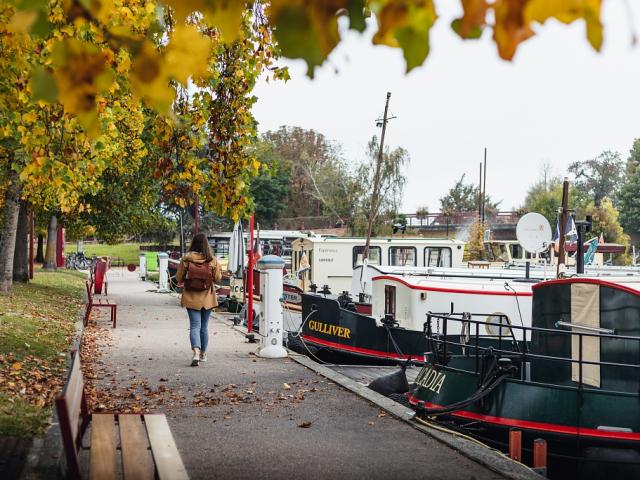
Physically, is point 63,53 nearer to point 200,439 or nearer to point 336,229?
point 200,439

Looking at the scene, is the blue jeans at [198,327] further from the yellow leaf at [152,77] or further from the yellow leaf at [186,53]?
the yellow leaf at [186,53]

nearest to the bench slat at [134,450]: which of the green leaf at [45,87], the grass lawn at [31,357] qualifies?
the grass lawn at [31,357]

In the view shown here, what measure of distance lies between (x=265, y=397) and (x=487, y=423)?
2.52 meters

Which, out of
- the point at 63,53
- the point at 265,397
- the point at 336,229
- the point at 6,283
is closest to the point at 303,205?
the point at 336,229

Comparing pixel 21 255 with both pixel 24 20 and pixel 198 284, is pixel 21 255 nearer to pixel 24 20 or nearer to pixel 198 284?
pixel 198 284

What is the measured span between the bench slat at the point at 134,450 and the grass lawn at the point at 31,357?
919mm

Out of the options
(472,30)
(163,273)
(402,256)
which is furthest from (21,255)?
(472,30)

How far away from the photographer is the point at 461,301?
55.3 feet

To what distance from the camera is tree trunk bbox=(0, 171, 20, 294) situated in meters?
20.6

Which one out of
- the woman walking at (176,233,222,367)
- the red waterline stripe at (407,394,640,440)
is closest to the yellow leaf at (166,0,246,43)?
the red waterline stripe at (407,394,640,440)

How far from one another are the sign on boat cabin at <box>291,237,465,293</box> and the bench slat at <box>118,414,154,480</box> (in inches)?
763

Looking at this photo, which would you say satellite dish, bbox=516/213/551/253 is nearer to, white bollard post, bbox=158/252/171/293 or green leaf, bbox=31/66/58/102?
green leaf, bbox=31/66/58/102

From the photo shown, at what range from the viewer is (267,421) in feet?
29.6

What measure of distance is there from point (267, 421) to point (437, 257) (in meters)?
18.3
